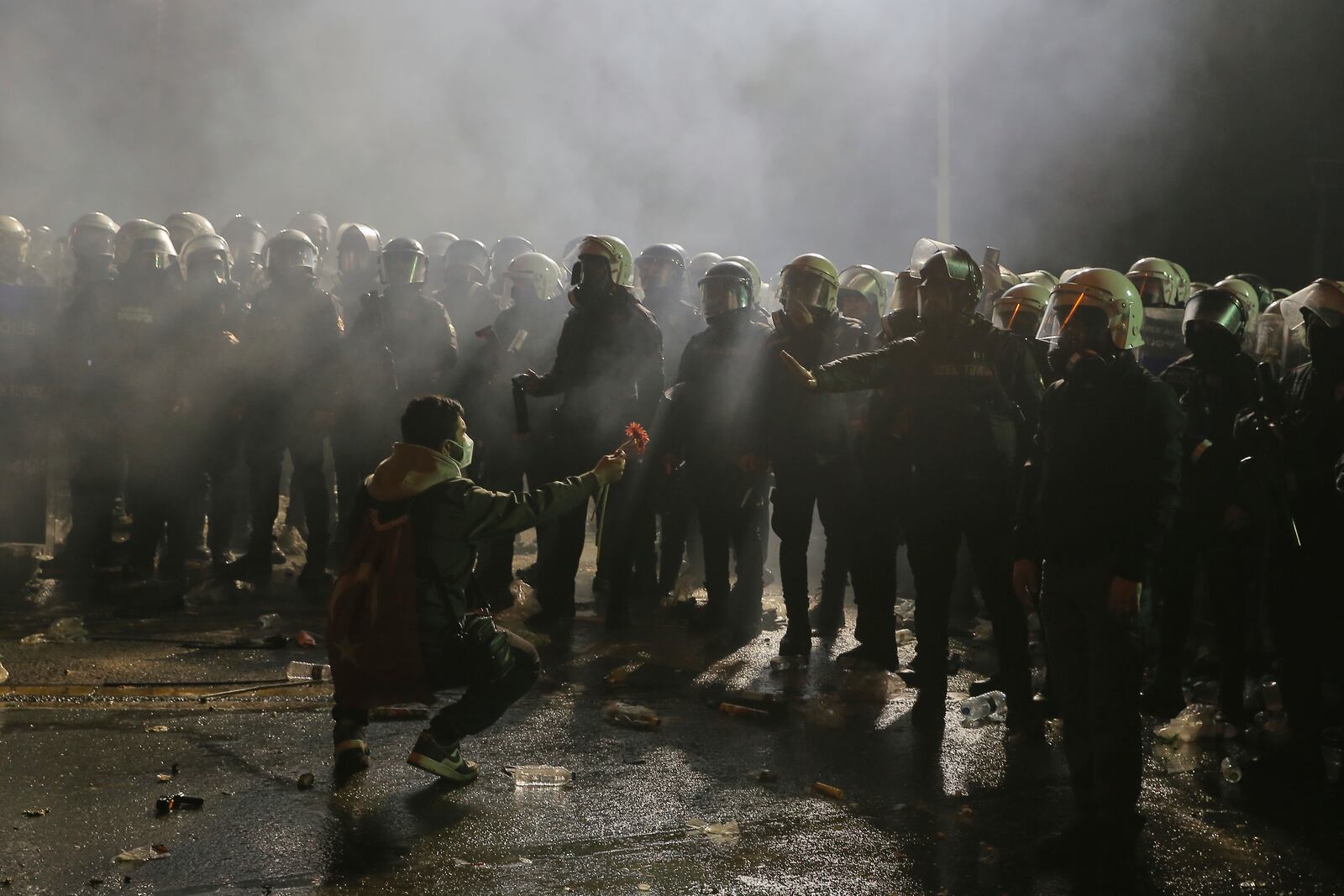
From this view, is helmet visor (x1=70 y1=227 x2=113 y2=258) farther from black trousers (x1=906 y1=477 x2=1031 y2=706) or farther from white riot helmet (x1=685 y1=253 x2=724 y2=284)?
black trousers (x1=906 y1=477 x2=1031 y2=706)

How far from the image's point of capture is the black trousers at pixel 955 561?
5164 millimetres

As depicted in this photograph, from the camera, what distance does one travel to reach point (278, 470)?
331 inches

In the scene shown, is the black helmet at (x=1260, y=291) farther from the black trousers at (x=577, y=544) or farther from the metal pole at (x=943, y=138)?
the metal pole at (x=943, y=138)

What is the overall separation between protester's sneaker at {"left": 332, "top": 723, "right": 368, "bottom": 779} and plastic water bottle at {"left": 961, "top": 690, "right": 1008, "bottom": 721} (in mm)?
2672

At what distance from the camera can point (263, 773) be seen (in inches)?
171

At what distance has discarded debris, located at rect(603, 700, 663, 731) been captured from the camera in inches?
204

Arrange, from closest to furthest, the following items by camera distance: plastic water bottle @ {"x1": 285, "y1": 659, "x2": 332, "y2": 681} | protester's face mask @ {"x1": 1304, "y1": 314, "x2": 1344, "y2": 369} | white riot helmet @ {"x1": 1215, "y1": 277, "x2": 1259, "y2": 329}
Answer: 1. protester's face mask @ {"x1": 1304, "y1": 314, "x2": 1344, "y2": 369}
2. plastic water bottle @ {"x1": 285, "y1": 659, "x2": 332, "y2": 681}
3. white riot helmet @ {"x1": 1215, "y1": 277, "x2": 1259, "y2": 329}

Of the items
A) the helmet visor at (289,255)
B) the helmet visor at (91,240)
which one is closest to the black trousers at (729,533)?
the helmet visor at (289,255)

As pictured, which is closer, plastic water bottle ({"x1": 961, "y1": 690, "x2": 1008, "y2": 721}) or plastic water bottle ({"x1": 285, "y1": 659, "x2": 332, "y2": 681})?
plastic water bottle ({"x1": 961, "y1": 690, "x2": 1008, "y2": 721})

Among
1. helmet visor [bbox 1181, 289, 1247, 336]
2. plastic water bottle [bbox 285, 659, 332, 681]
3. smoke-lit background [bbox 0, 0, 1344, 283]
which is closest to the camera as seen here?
helmet visor [bbox 1181, 289, 1247, 336]

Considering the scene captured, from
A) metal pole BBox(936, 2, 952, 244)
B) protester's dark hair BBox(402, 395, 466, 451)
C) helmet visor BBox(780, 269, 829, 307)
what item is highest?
metal pole BBox(936, 2, 952, 244)

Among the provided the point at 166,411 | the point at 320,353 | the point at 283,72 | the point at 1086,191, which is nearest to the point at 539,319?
the point at 320,353

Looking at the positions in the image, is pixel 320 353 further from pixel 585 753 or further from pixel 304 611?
pixel 585 753

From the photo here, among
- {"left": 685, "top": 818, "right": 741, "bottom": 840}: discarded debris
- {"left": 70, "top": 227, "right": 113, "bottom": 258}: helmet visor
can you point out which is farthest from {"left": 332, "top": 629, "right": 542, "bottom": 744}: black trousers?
{"left": 70, "top": 227, "right": 113, "bottom": 258}: helmet visor
